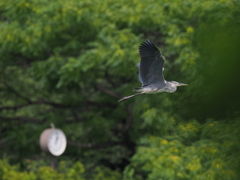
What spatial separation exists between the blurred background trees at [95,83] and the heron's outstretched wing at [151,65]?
0.19 m

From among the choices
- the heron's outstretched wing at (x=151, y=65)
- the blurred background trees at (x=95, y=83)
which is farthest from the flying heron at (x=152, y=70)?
the blurred background trees at (x=95, y=83)

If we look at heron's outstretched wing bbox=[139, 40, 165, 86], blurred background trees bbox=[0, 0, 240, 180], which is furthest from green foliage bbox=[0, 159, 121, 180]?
heron's outstretched wing bbox=[139, 40, 165, 86]

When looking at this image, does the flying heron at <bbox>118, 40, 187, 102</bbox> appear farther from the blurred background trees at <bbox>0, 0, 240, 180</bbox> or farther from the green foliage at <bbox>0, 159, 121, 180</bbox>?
the green foliage at <bbox>0, 159, 121, 180</bbox>

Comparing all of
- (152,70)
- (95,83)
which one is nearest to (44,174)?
(95,83)

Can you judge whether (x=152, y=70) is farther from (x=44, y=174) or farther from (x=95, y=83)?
(x=44, y=174)

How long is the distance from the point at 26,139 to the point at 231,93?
1020 centimetres

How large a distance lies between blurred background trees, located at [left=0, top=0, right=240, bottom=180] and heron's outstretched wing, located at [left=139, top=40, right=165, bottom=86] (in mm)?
193

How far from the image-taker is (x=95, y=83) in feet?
30.4

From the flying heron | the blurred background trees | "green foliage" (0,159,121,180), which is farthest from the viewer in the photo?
"green foliage" (0,159,121,180)

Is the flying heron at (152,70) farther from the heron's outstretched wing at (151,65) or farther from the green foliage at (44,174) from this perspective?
the green foliage at (44,174)

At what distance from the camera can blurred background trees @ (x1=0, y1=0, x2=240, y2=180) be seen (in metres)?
5.96

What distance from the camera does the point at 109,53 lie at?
7539mm

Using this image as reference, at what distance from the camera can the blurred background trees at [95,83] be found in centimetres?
596

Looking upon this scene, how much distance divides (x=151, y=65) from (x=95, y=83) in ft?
18.1
